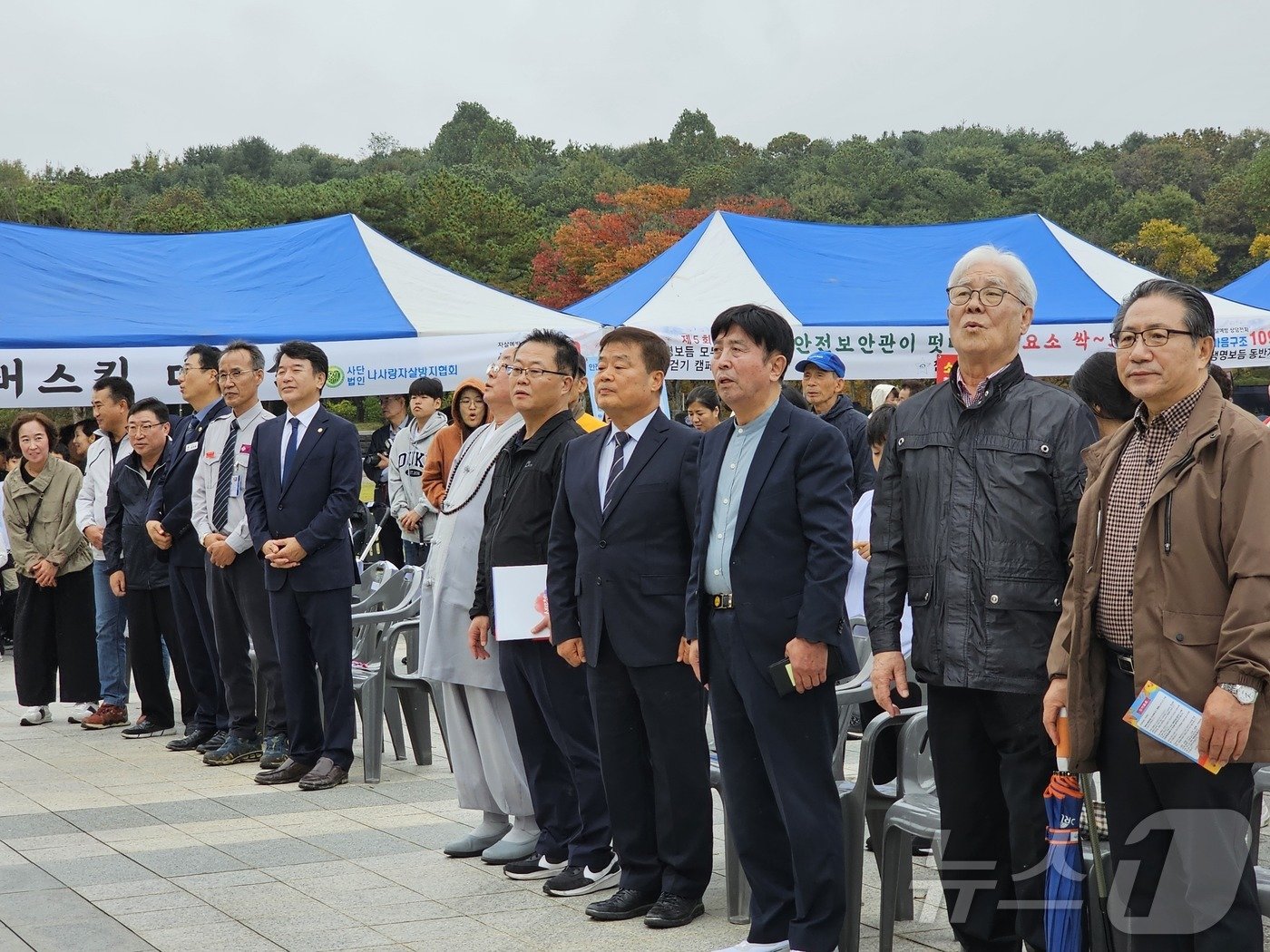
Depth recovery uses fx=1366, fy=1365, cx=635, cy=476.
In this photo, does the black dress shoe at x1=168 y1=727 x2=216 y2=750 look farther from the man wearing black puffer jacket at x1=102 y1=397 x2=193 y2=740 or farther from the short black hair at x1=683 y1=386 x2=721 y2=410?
the short black hair at x1=683 y1=386 x2=721 y2=410

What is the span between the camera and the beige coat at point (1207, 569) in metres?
2.68

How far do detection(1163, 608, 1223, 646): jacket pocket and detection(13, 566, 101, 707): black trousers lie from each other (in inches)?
290

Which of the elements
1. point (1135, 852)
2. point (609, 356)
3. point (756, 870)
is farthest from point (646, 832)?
point (1135, 852)

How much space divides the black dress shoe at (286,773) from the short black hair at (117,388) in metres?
2.90

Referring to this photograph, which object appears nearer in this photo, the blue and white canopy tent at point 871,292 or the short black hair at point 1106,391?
the short black hair at point 1106,391

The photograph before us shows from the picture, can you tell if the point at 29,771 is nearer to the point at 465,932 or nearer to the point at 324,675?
the point at 324,675

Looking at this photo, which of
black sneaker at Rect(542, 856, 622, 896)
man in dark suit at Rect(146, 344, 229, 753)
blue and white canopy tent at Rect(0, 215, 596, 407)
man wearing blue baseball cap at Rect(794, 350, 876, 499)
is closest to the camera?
black sneaker at Rect(542, 856, 622, 896)

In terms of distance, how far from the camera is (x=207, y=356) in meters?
7.86

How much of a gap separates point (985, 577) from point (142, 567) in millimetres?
6055

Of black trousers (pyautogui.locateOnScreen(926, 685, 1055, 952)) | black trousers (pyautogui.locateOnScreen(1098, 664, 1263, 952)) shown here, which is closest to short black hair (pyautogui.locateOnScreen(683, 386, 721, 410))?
black trousers (pyautogui.locateOnScreen(926, 685, 1055, 952))

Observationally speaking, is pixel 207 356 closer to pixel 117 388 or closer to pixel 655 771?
pixel 117 388

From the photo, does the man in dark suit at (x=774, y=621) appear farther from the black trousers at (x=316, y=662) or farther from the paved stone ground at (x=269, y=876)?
the black trousers at (x=316, y=662)

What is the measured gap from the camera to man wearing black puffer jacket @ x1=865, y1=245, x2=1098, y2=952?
3.26 m

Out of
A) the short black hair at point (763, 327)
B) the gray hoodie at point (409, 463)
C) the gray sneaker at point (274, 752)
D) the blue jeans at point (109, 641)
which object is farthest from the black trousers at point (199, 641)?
the short black hair at point (763, 327)
